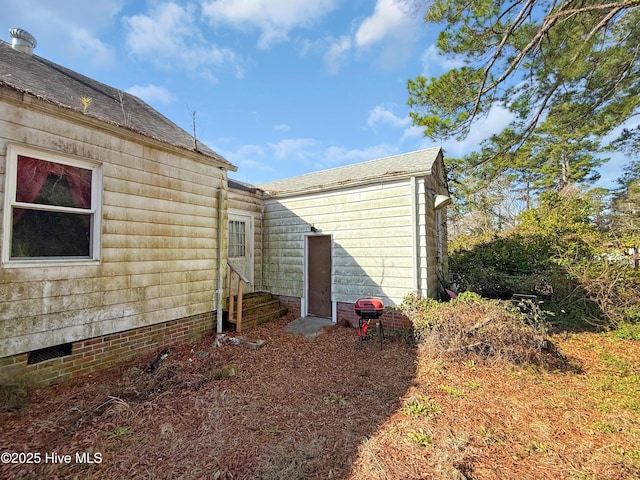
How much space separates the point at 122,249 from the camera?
14.3ft

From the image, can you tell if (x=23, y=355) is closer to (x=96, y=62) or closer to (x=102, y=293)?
(x=102, y=293)

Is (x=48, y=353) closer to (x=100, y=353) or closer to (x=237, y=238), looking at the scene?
(x=100, y=353)

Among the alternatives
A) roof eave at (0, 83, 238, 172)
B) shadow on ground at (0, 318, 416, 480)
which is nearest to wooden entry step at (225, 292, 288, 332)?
shadow on ground at (0, 318, 416, 480)

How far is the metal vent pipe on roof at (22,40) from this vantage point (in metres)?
4.96

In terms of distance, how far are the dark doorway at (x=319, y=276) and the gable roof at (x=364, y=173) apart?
146 centimetres

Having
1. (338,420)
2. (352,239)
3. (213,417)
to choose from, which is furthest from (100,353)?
(352,239)

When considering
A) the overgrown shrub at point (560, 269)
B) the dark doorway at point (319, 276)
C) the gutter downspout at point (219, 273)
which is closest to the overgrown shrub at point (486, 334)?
the dark doorway at point (319, 276)

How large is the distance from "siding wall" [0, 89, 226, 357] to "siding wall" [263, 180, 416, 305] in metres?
2.25

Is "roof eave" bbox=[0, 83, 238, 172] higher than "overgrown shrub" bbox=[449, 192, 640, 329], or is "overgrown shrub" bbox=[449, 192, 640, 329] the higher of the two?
"roof eave" bbox=[0, 83, 238, 172]

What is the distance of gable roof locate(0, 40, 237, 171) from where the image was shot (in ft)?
12.3

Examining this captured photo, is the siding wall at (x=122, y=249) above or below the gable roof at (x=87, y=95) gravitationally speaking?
below

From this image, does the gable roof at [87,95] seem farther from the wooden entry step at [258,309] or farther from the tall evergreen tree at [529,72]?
the tall evergreen tree at [529,72]

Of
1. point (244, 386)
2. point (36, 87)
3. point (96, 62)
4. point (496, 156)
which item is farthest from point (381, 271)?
point (96, 62)

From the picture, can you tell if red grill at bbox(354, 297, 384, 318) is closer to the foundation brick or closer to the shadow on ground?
the shadow on ground
